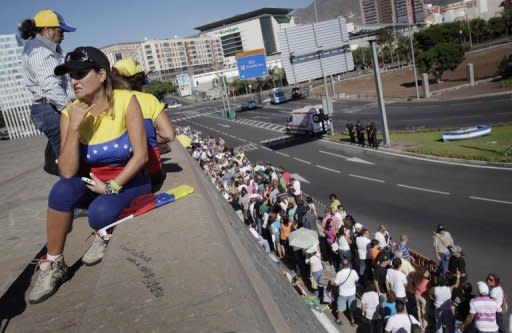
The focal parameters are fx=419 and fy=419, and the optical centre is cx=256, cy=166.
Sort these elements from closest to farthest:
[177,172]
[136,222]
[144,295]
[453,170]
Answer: [144,295] → [136,222] → [177,172] → [453,170]

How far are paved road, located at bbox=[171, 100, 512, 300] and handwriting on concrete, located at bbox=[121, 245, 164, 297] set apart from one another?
338 inches

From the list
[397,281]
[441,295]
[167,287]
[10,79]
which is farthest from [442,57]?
[167,287]

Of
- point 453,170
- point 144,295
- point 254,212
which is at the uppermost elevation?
point 144,295

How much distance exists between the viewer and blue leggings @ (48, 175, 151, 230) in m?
3.24

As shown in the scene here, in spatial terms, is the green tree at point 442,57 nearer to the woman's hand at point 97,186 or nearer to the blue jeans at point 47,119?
the blue jeans at point 47,119

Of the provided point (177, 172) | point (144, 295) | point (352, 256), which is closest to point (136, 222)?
point (144, 295)

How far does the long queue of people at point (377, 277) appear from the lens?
22.0 feet

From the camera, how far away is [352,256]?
10.1m

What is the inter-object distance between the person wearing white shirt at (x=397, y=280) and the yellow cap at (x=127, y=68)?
5.60 metres

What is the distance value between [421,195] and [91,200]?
46.7ft

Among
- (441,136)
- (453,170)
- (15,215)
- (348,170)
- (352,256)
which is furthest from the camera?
(441,136)

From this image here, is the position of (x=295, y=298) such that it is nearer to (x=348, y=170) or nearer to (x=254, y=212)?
(x=254, y=212)

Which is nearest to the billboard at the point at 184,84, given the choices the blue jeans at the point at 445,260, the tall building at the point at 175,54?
the tall building at the point at 175,54

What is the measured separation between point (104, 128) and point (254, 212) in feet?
31.7
